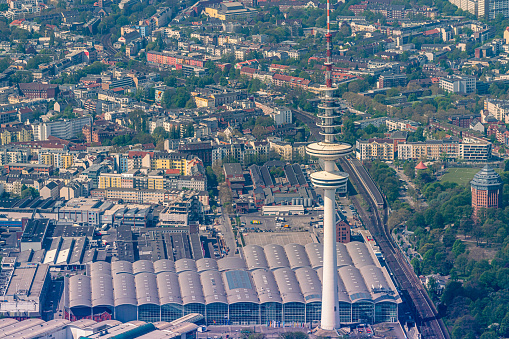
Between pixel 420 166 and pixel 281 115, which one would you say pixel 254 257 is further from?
pixel 281 115

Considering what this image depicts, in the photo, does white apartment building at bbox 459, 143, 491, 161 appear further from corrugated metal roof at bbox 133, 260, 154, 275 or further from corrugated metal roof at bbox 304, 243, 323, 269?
corrugated metal roof at bbox 133, 260, 154, 275

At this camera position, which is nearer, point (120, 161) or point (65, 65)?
point (120, 161)

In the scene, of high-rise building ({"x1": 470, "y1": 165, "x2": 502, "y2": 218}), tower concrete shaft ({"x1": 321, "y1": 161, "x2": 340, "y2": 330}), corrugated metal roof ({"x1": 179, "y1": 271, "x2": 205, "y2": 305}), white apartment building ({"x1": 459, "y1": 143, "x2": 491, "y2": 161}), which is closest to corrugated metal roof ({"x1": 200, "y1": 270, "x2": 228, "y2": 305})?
corrugated metal roof ({"x1": 179, "y1": 271, "x2": 205, "y2": 305})

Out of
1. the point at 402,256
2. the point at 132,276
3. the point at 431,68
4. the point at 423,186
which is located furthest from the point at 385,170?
the point at 431,68

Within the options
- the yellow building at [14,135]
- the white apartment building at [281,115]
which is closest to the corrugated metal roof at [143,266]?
the yellow building at [14,135]

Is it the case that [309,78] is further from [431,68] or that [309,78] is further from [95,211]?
[95,211]

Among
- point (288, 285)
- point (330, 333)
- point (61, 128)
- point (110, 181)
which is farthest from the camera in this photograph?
point (61, 128)

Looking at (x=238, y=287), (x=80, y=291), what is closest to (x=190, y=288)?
(x=238, y=287)
